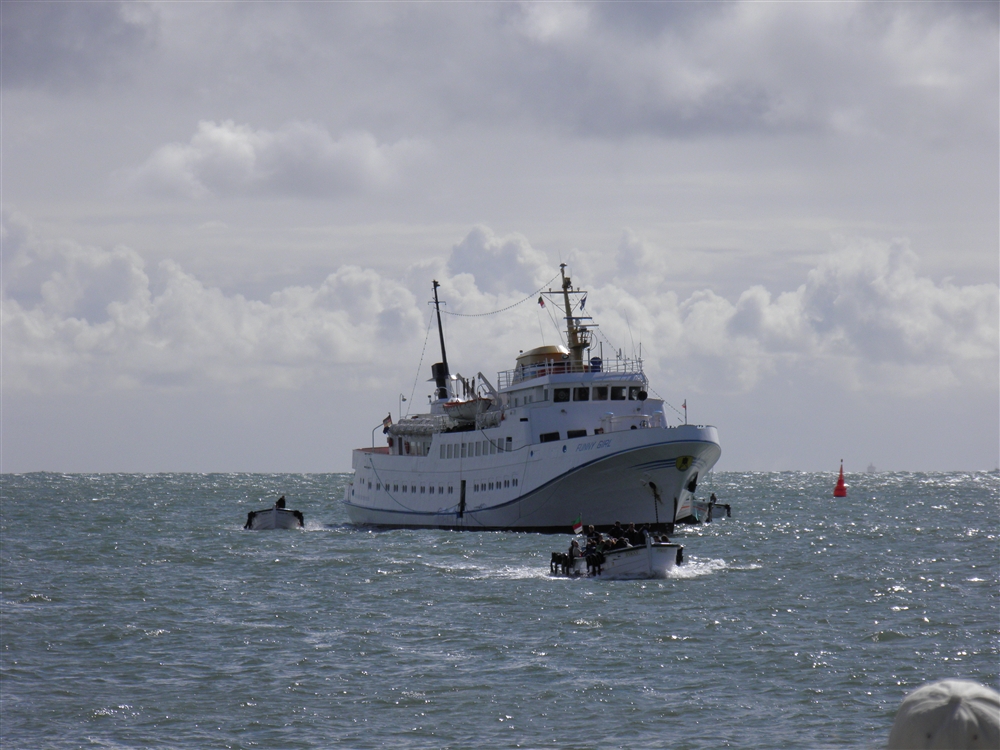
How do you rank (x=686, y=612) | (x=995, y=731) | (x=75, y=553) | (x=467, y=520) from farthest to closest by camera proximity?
(x=467, y=520), (x=75, y=553), (x=686, y=612), (x=995, y=731)

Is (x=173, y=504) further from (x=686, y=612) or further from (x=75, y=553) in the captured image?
(x=686, y=612)

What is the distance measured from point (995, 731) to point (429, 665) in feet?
61.7

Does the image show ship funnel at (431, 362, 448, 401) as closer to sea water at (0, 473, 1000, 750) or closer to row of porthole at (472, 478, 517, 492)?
row of porthole at (472, 478, 517, 492)

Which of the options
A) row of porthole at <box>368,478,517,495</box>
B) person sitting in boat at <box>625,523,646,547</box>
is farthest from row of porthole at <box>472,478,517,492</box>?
person sitting in boat at <box>625,523,646,547</box>

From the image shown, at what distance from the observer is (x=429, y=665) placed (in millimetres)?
21734

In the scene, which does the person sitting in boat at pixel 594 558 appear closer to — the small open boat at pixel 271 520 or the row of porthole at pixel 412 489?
the row of porthole at pixel 412 489

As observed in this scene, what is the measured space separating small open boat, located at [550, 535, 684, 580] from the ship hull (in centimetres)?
1090

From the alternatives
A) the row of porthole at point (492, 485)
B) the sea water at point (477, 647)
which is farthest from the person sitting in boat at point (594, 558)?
the row of porthole at point (492, 485)

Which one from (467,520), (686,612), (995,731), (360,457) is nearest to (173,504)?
(360,457)

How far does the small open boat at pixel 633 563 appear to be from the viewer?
34375 mm

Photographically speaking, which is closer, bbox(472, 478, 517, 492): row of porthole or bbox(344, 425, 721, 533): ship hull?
bbox(344, 425, 721, 533): ship hull

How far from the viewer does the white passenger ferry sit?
163 ft

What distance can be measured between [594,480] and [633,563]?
1501 cm

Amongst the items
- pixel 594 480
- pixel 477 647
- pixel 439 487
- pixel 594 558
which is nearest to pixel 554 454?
pixel 594 480
